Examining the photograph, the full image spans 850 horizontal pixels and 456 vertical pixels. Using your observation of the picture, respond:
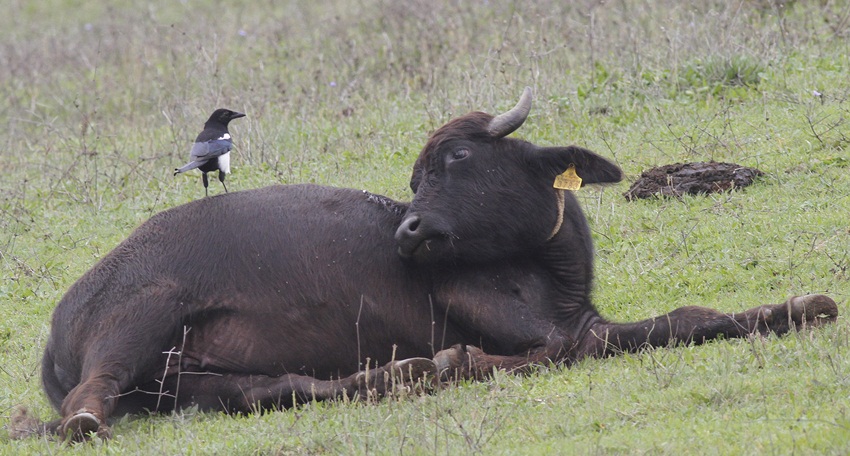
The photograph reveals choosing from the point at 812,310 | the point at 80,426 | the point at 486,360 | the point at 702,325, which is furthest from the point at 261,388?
the point at 812,310

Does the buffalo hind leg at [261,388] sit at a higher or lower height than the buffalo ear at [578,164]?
lower

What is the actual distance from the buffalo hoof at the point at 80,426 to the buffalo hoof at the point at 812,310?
3.40m

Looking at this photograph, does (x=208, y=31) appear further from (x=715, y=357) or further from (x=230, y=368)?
(x=715, y=357)

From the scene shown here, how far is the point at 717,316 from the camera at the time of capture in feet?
19.3

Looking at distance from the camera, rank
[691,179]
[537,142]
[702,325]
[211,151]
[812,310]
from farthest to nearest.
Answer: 1. [537,142]
2. [691,179]
3. [211,151]
4. [702,325]
5. [812,310]

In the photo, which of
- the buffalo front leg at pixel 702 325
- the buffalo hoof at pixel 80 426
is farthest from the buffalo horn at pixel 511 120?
the buffalo hoof at pixel 80 426

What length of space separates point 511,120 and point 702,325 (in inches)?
59.4

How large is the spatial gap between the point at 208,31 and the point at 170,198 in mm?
7425

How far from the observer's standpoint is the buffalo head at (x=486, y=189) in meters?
6.09

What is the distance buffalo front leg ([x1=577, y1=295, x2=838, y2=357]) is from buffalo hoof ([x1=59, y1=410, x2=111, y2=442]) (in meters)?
2.45

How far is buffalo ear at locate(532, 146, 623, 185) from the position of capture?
6.28 metres

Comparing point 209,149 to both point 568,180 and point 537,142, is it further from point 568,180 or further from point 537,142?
point 537,142

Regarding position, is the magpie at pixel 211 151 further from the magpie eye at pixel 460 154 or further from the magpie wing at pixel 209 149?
the magpie eye at pixel 460 154

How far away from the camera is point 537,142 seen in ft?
34.1
